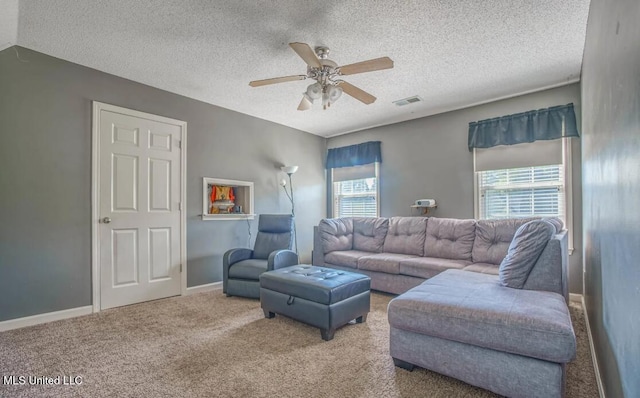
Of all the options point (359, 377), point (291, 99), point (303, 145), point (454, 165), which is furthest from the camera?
point (303, 145)

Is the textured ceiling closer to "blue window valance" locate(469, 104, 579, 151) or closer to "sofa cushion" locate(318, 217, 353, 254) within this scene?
"blue window valance" locate(469, 104, 579, 151)

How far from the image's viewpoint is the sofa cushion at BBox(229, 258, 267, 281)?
3488 mm

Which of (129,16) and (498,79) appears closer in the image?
(129,16)

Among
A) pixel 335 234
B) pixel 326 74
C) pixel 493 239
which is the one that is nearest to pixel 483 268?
pixel 493 239

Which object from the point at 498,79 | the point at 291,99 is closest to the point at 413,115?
the point at 498,79

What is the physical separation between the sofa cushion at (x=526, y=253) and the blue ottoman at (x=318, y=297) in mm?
1150

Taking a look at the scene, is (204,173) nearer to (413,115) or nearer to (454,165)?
(413,115)

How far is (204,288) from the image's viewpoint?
4.04 m

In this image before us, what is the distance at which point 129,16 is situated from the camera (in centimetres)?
234

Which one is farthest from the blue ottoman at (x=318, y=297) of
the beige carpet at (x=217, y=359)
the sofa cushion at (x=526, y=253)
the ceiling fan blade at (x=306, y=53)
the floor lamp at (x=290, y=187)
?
the floor lamp at (x=290, y=187)

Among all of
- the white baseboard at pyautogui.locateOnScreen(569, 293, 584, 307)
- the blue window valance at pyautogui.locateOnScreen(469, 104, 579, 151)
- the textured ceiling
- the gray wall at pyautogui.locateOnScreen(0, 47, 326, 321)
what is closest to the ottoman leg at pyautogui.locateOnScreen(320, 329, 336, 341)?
the gray wall at pyautogui.locateOnScreen(0, 47, 326, 321)

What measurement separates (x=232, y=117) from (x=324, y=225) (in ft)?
6.80

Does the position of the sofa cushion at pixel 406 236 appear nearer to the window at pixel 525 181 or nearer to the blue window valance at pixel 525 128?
the window at pixel 525 181

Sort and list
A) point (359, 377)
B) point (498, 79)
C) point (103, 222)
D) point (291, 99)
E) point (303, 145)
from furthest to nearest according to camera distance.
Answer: point (303, 145)
point (291, 99)
point (498, 79)
point (103, 222)
point (359, 377)
